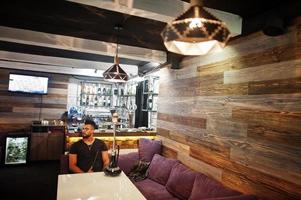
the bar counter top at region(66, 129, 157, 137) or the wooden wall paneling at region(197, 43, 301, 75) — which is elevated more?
the wooden wall paneling at region(197, 43, 301, 75)

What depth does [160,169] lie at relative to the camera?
11.7 ft

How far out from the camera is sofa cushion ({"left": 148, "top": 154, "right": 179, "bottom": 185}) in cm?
345

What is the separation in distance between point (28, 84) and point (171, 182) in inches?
→ 213

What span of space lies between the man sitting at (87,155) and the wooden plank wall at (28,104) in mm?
4288

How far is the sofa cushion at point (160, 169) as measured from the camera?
11.3 feet

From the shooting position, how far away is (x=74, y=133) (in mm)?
4613

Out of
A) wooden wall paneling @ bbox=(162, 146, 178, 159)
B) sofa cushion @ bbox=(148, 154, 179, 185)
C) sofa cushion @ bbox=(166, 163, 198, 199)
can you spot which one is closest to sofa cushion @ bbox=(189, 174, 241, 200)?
sofa cushion @ bbox=(166, 163, 198, 199)

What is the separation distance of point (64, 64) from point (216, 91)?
3.87m

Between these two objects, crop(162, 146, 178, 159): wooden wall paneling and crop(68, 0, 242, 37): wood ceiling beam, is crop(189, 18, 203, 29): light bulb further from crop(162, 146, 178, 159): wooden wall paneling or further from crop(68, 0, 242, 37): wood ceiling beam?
crop(162, 146, 178, 159): wooden wall paneling

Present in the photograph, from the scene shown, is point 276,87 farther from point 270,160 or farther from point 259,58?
point 270,160

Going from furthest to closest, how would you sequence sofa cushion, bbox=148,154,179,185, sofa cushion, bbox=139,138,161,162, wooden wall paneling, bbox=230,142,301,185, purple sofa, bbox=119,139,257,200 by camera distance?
sofa cushion, bbox=139,138,161,162 → sofa cushion, bbox=148,154,179,185 → purple sofa, bbox=119,139,257,200 → wooden wall paneling, bbox=230,142,301,185

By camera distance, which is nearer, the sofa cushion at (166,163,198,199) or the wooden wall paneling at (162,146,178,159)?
the sofa cushion at (166,163,198,199)

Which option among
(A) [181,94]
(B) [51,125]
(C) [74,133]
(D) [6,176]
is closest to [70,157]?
(C) [74,133]

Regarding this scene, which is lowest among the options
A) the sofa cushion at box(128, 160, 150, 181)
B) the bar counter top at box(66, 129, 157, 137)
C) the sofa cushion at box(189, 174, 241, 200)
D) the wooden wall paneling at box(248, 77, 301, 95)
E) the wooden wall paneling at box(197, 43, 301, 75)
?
the sofa cushion at box(128, 160, 150, 181)
